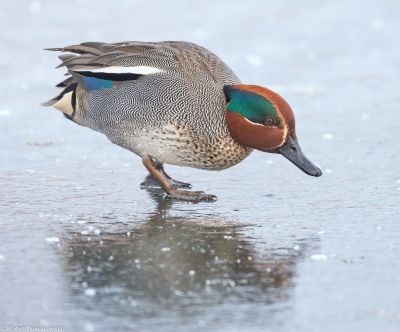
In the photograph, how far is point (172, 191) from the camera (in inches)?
233

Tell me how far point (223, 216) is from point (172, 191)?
1.80 feet

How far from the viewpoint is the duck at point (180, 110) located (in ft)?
18.8

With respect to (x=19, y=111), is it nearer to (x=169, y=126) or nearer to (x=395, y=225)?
(x=169, y=126)

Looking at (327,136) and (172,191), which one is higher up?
(327,136)

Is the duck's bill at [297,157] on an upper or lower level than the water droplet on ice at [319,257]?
upper

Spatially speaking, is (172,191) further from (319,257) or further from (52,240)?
(319,257)

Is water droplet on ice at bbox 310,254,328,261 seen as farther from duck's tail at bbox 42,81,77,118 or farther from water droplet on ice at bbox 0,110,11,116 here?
water droplet on ice at bbox 0,110,11,116

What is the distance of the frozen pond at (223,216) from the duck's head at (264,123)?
0.29 m

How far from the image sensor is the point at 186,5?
1202 cm

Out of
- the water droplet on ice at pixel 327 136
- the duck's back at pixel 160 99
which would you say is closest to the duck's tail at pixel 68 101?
the duck's back at pixel 160 99

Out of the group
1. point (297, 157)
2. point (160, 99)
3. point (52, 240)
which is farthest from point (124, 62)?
point (52, 240)

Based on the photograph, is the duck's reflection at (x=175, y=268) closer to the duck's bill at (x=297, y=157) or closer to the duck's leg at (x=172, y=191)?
the duck's leg at (x=172, y=191)

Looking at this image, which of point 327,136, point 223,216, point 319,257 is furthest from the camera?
point 327,136

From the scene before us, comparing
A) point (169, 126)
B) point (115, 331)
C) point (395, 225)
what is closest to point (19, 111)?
point (169, 126)
